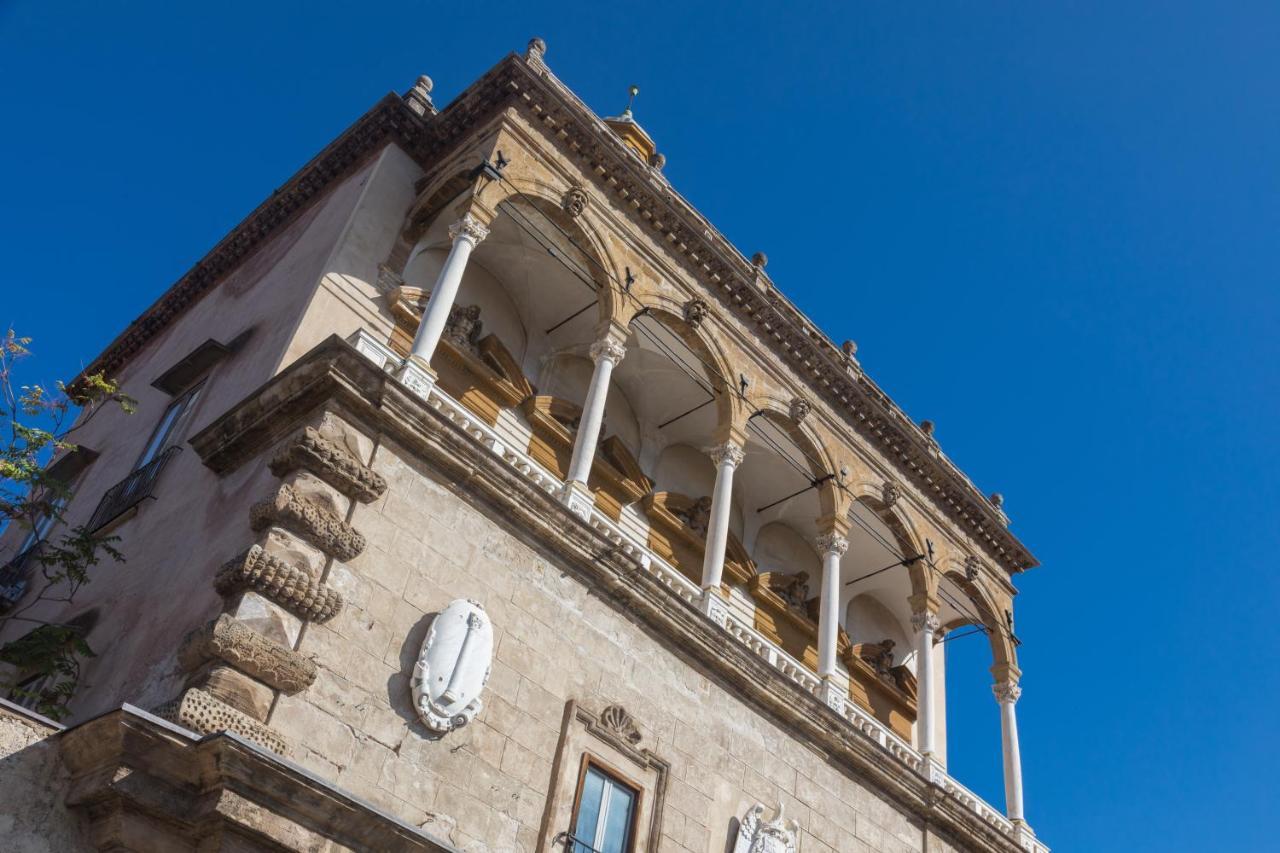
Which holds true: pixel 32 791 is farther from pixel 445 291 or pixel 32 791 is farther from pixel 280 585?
pixel 445 291

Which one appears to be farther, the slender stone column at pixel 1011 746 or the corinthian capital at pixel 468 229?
the slender stone column at pixel 1011 746

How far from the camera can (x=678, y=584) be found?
49.8 ft

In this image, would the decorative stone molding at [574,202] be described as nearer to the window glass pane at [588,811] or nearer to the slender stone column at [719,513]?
the slender stone column at [719,513]

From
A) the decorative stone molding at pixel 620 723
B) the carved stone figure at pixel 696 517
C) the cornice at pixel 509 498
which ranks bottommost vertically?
the decorative stone molding at pixel 620 723

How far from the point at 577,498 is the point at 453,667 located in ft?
11.1

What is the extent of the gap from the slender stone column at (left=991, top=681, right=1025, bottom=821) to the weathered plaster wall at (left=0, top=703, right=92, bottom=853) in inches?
568

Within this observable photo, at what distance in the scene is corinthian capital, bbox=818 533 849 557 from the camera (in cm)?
1853

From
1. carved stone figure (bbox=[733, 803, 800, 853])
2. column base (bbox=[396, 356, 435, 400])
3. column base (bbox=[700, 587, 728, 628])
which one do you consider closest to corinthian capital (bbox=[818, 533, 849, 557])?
column base (bbox=[700, 587, 728, 628])

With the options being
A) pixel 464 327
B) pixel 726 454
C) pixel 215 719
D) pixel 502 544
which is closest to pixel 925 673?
pixel 726 454

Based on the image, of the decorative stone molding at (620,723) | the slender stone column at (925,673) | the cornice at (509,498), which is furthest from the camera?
the slender stone column at (925,673)

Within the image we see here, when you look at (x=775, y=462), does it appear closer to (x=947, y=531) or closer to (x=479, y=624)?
(x=947, y=531)

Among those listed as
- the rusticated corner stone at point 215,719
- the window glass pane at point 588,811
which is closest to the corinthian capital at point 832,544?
the window glass pane at point 588,811

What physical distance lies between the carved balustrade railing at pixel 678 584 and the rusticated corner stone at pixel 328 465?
1.16 meters

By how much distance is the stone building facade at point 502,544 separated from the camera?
34.2 ft
